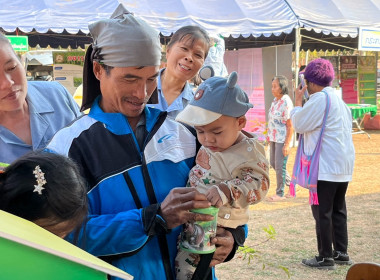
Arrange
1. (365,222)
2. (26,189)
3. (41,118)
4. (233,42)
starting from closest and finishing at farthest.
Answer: (26,189) < (41,118) < (365,222) < (233,42)

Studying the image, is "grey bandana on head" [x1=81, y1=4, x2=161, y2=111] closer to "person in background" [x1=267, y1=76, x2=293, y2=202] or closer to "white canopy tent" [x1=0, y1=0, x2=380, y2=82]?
"person in background" [x1=267, y1=76, x2=293, y2=202]

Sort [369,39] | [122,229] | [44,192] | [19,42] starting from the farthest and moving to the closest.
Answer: [369,39]
[19,42]
[122,229]
[44,192]

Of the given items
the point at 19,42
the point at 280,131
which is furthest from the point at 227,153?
the point at 19,42

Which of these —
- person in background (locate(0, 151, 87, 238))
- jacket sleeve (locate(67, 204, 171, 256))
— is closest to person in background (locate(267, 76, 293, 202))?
jacket sleeve (locate(67, 204, 171, 256))

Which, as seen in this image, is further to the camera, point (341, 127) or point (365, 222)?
point (365, 222)

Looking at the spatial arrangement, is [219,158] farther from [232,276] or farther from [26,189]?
[232,276]

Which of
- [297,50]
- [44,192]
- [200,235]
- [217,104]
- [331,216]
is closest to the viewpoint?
[44,192]

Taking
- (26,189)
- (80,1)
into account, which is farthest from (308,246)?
(80,1)

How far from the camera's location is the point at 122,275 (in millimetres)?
776

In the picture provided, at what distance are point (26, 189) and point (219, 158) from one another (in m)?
0.91

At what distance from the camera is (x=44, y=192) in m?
1.20

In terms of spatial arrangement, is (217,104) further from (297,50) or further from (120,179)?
(297,50)

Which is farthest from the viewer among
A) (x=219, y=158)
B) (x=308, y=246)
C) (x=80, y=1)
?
(x=80, y=1)

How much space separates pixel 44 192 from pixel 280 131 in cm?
679
